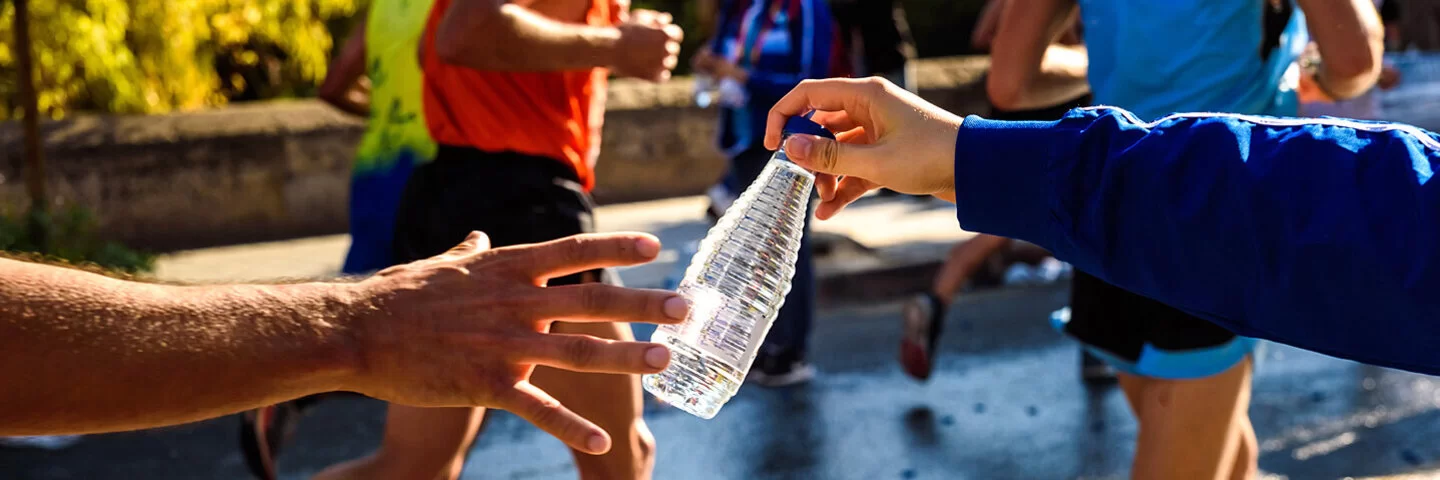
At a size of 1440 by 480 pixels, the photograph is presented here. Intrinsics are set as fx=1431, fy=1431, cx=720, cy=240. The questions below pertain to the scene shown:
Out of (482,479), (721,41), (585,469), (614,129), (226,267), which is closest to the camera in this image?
(585,469)

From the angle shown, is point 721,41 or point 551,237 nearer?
point 551,237

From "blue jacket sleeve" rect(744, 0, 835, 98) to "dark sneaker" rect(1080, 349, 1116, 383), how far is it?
163 centimetres

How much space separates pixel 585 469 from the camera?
3076 mm

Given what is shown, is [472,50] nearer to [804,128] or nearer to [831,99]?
[804,128]

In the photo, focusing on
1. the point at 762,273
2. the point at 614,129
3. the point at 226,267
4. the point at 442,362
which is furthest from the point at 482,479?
the point at 614,129

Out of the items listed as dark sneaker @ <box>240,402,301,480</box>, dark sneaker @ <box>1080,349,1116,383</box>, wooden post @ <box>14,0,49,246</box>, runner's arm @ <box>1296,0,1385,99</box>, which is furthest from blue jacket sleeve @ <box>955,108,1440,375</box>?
wooden post @ <box>14,0,49,246</box>

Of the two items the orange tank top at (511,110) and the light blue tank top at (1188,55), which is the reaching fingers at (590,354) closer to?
the orange tank top at (511,110)

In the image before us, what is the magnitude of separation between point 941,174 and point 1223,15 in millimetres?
1452

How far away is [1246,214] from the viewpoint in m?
1.59

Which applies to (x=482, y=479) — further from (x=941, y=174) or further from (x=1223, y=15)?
(x=941, y=174)

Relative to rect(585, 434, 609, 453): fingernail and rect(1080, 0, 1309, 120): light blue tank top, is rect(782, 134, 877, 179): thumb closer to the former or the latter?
rect(585, 434, 609, 453): fingernail

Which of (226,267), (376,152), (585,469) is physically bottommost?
(226,267)

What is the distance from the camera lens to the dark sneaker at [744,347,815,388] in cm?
588

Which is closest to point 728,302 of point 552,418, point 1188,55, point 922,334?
point 552,418
